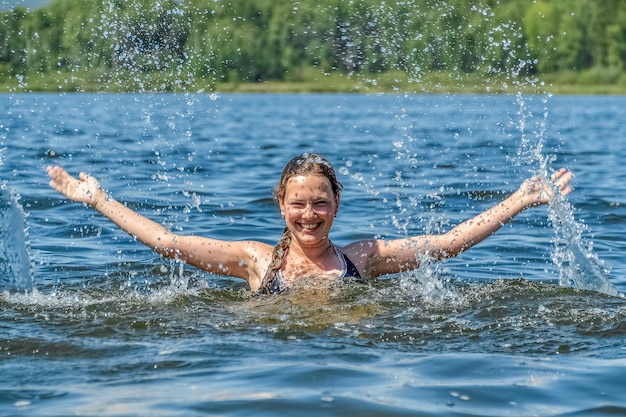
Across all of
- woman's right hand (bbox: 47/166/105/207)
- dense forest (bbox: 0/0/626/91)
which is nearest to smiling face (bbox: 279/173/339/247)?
woman's right hand (bbox: 47/166/105/207)

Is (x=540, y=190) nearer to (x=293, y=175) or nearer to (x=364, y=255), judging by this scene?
(x=364, y=255)

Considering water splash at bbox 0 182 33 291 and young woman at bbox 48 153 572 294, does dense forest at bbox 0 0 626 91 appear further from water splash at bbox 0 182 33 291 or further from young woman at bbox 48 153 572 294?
water splash at bbox 0 182 33 291

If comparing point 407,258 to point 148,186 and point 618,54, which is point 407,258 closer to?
point 148,186

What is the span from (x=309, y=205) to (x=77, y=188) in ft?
5.00

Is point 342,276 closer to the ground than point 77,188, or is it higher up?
closer to the ground

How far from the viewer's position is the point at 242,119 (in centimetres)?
3158

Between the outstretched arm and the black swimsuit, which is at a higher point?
the outstretched arm

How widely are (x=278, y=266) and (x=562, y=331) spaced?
1.91 metres

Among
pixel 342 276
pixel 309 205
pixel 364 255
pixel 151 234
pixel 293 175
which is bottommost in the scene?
pixel 342 276

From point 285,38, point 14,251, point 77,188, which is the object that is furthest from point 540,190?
point 285,38

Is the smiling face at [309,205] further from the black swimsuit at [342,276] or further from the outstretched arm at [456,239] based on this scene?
the outstretched arm at [456,239]

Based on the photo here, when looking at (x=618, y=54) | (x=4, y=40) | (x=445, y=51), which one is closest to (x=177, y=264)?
(x=445, y=51)

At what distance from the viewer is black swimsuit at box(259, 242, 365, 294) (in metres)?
6.78

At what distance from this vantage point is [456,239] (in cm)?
678
